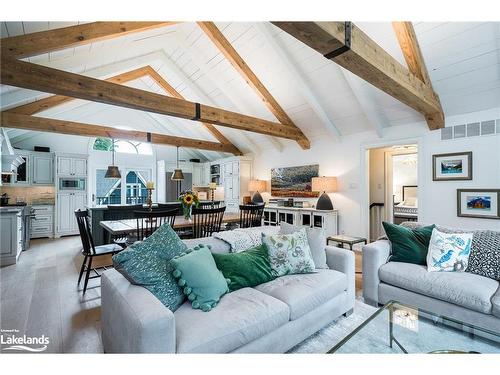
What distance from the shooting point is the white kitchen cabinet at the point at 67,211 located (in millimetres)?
5891

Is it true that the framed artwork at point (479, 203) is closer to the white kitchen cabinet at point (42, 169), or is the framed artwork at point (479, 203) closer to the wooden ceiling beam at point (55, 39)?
the wooden ceiling beam at point (55, 39)

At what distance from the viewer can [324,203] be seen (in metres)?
4.81

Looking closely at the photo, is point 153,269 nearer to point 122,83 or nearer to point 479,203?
point 479,203

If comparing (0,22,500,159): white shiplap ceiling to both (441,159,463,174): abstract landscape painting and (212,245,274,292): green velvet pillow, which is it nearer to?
(441,159,463,174): abstract landscape painting

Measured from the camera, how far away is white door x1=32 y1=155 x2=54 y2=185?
5.70 m

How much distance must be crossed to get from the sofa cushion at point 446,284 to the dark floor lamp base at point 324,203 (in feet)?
7.91

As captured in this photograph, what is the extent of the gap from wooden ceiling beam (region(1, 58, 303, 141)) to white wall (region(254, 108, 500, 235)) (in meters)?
1.71

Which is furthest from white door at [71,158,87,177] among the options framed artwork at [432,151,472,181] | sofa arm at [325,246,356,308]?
framed artwork at [432,151,472,181]

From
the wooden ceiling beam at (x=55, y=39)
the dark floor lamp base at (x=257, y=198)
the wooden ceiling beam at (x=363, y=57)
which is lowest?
the dark floor lamp base at (x=257, y=198)

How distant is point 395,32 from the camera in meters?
2.74

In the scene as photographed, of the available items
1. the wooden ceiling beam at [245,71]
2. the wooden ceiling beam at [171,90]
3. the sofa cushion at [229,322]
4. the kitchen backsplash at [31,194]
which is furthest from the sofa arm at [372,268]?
the kitchen backsplash at [31,194]
